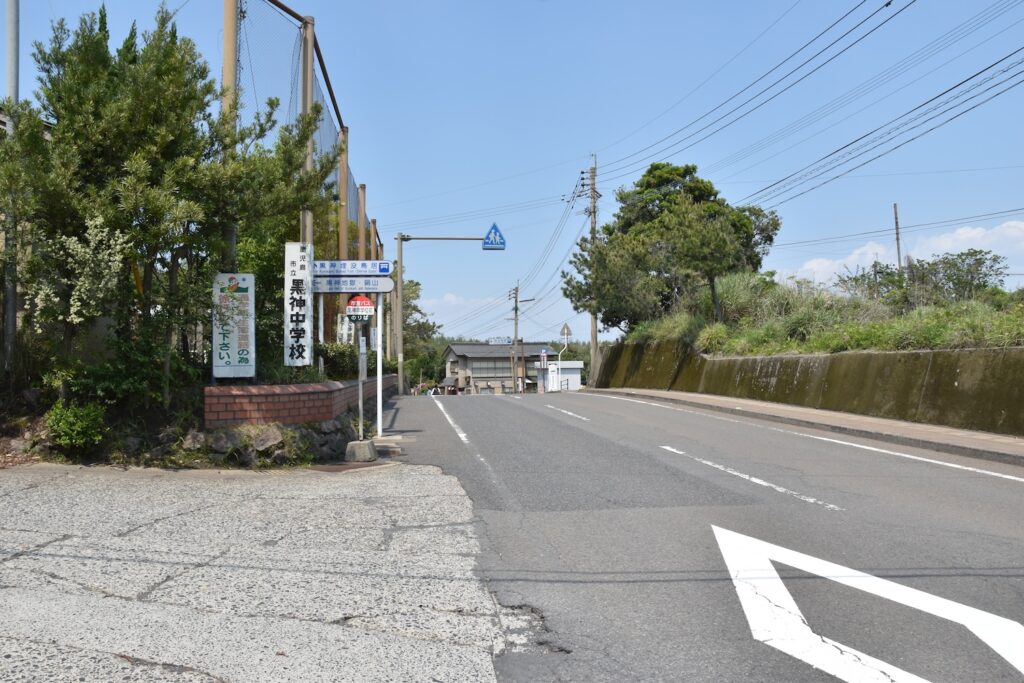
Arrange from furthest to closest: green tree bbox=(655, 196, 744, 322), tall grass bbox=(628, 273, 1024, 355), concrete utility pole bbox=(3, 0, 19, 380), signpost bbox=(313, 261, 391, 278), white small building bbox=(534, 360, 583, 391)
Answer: white small building bbox=(534, 360, 583, 391)
green tree bbox=(655, 196, 744, 322)
tall grass bbox=(628, 273, 1024, 355)
signpost bbox=(313, 261, 391, 278)
concrete utility pole bbox=(3, 0, 19, 380)

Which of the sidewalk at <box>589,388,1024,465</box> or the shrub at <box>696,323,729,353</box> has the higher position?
the shrub at <box>696,323,729,353</box>

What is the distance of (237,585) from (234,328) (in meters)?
6.47

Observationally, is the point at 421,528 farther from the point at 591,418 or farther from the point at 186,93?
the point at 591,418

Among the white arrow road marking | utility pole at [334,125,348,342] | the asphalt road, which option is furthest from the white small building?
the white arrow road marking

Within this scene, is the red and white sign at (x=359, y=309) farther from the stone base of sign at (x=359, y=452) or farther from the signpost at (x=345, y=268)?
the stone base of sign at (x=359, y=452)

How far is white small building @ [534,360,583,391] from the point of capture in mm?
63375

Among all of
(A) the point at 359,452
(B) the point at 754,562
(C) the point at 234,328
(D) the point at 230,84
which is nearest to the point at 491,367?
(D) the point at 230,84

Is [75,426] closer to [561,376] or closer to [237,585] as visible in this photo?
[237,585]

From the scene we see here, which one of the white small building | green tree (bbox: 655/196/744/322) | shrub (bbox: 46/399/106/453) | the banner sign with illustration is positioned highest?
green tree (bbox: 655/196/744/322)

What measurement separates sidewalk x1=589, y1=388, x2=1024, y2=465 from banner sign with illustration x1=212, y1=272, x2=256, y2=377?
1060 cm

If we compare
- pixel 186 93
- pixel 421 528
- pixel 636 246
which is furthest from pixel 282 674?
pixel 636 246

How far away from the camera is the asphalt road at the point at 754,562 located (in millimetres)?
4199

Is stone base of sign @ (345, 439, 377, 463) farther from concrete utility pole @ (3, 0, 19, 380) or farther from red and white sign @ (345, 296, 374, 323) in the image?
concrete utility pole @ (3, 0, 19, 380)

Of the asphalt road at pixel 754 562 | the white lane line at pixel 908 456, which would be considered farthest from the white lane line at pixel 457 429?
the white lane line at pixel 908 456
